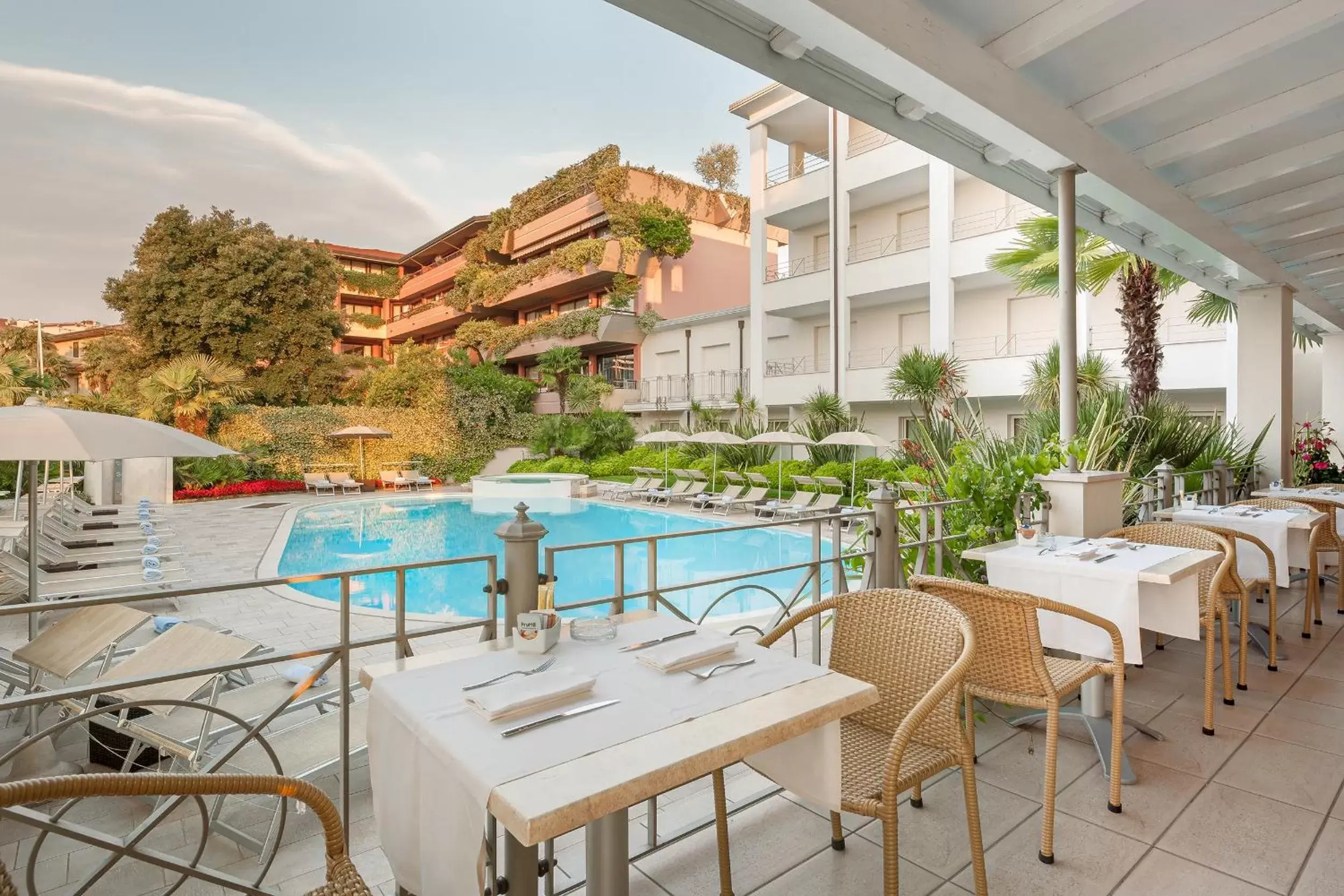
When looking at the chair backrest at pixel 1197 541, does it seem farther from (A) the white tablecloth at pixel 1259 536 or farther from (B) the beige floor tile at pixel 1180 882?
(B) the beige floor tile at pixel 1180 882

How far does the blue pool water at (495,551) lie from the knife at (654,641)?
4287 mm

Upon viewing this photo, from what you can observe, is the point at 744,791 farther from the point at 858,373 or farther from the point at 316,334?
the point at 316,334

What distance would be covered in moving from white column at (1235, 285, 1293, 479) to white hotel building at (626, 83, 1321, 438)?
5931 millimetres

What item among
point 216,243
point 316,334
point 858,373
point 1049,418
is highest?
point 216,243

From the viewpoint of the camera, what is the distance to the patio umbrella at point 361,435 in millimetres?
20062

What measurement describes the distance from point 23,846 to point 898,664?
139 inches

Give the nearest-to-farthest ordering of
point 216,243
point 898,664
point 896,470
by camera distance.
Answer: point 898,664
point 896,470
point 216,243

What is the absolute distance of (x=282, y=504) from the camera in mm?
16734

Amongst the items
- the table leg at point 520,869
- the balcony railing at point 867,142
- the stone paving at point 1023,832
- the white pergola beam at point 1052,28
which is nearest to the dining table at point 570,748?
the table leg at point 520,869

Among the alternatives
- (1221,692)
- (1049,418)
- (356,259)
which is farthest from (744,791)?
(356,259)

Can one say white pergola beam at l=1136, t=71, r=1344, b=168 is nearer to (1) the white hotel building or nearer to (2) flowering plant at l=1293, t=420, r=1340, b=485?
(2) flowering plant at l=1293, t=420, r=1340, b=485

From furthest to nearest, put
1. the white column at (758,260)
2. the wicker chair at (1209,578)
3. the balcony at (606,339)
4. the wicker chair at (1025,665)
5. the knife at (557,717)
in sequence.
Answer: the balcony at (606,339)
the white column at (758,260)
the wicker chair at (1209,578)
the wicker chair at (1025,665)
the knife at (557,717)

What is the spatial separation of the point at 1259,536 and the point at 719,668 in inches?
189

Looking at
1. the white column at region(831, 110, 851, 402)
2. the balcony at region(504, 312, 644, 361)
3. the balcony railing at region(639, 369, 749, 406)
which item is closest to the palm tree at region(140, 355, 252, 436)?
the balcony at region(504, 312, 644, 361)
